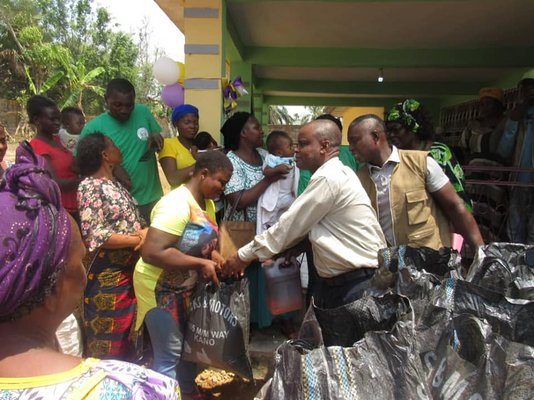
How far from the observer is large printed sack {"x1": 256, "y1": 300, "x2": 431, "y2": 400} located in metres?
1.55

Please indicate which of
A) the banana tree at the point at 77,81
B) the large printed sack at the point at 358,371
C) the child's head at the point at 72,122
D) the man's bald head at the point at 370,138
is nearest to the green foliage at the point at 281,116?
the banana tree at the point at 77,81

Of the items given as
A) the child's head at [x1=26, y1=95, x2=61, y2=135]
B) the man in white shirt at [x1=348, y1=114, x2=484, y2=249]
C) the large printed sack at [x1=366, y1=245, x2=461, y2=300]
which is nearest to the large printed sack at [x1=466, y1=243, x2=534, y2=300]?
the large printed sack at [x1=366, y1=245, x2=461, y2=300]

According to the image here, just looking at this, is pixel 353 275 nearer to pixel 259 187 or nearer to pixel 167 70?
pixel 259 187

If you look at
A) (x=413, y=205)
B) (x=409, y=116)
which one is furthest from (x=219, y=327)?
(x=409, y=116)

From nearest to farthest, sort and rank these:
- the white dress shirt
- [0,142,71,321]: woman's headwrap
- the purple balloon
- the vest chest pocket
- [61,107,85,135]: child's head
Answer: [0,142,71,321]: woman's headwrap
the white dress shirt
the vest chest pocket
the purple balloon
[61,107,85,135]: child's head

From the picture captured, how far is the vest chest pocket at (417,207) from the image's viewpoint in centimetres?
269

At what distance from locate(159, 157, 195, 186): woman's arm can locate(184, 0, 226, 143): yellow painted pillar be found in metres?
1.05

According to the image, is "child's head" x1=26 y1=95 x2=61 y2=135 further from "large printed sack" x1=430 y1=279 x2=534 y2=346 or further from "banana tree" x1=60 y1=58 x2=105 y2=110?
"banana tree" x1=60 y1=58 x2=105 y2=110

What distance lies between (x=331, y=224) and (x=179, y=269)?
2.76 feet

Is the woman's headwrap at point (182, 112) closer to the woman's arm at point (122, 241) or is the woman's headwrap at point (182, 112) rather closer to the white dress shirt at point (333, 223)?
the woman's arm at point (122, 241)

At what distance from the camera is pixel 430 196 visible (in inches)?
110

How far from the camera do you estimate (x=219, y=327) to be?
2439 millimetres

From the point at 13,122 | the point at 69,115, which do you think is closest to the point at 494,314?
the point at 69,115

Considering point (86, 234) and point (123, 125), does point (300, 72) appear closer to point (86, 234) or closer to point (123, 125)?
point (123, 125)
